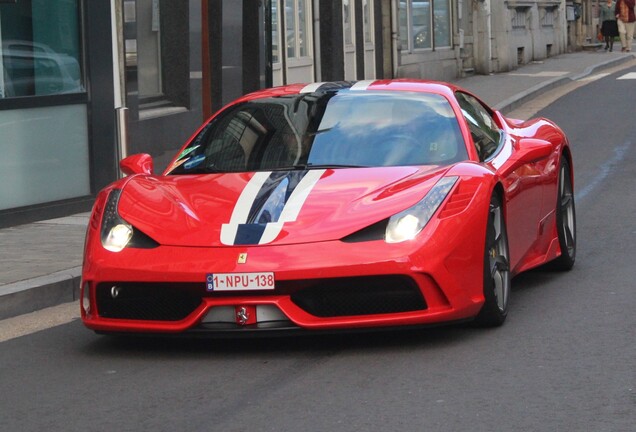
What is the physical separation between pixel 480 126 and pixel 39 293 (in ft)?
8.95

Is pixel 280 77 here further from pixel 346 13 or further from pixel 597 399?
pixel 597 399

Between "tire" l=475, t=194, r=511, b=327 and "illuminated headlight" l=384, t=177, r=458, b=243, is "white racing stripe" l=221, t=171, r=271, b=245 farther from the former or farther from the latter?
"tire" l=475, t=194, r=511, b=327

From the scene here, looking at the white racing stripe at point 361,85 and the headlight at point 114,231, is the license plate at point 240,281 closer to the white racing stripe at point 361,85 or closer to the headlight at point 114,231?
the headlight at point 114,231

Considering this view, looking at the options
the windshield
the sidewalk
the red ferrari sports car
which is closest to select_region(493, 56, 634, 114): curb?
the sidewalk

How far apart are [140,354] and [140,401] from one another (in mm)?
1070

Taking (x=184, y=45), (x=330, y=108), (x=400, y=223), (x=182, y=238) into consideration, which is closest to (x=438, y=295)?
(x=400, y=223)

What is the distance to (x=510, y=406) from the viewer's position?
18.4ft

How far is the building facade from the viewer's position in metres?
12.8

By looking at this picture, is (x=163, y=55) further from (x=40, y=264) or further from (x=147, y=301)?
(x=147, y=301)

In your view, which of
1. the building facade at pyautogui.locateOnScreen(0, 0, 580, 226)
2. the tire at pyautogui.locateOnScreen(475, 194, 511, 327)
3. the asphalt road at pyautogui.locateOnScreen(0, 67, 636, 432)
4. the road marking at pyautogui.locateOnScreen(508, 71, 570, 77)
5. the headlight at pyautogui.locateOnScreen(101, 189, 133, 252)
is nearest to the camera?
the asphalt road at pyautogui.locateOnScreen(0, 67, 636, 432)

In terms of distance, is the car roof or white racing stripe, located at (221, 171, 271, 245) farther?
the car roof

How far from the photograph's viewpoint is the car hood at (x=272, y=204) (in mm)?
Result: 6777

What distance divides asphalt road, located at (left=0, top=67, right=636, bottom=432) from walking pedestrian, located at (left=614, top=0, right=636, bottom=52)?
112 feet

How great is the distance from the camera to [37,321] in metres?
8.29
